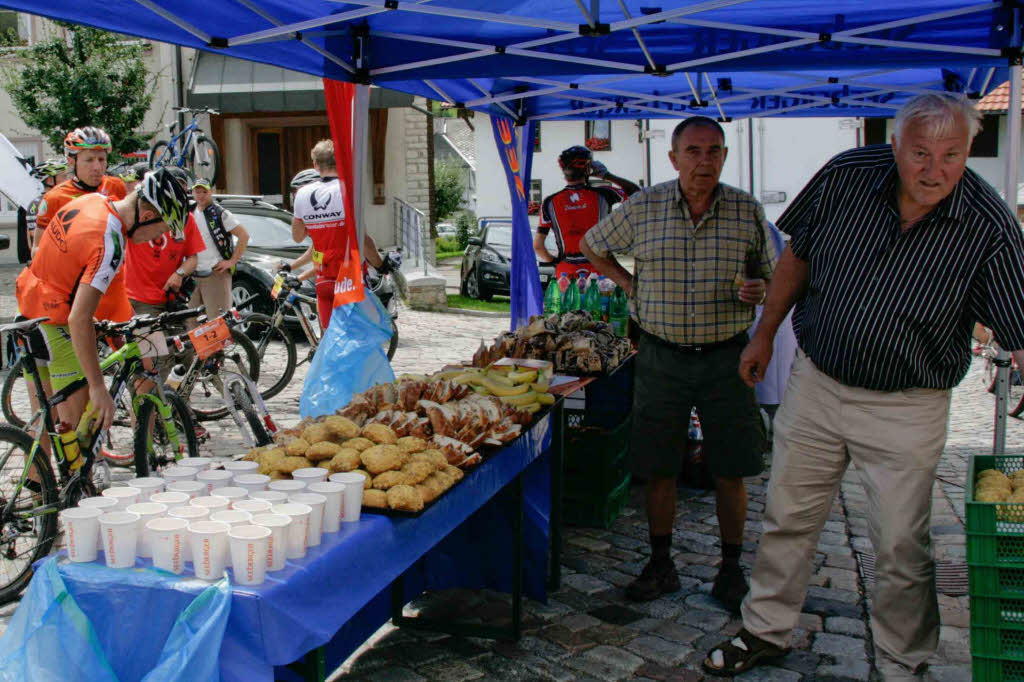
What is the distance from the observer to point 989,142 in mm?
28906

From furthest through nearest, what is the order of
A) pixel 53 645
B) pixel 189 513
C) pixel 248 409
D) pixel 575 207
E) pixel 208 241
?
pixel 208 241
pixel 575 207
pixel 248 409
pixel 189 513
pixel 53 645

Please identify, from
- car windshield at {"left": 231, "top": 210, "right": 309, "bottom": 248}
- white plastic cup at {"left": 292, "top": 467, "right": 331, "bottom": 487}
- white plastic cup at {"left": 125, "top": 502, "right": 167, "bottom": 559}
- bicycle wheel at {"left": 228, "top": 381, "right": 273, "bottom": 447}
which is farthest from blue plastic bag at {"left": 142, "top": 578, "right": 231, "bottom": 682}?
car windshield at {"left": 231, "top": 210, "right": 309, "bottom": 248}

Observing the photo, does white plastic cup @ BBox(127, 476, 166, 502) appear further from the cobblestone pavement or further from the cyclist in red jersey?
the cyclist in red jersey

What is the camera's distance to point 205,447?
7168 mm

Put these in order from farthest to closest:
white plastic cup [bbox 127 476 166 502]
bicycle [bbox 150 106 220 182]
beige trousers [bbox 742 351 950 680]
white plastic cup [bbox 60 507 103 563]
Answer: bicycle [bbox 150 106 220 182] → beige trousers [bbox 742 351 950 680] → white plastic cup [bbox 127 476 166 502] → white plastic cup [bbox 60 507 103 563]

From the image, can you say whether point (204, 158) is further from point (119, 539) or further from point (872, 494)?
point (119, 539)

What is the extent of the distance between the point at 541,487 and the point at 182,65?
59.4 ft

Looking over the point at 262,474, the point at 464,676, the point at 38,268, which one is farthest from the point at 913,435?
the point at 38,268

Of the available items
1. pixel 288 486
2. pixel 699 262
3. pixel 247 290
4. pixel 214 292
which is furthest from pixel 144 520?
pixel 247 290

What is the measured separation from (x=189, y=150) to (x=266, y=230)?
1500 millimetres

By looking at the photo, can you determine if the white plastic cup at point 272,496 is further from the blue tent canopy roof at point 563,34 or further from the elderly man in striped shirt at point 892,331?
the blue tent canopy roof at point 563,34

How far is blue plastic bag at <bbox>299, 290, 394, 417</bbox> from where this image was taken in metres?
5.96

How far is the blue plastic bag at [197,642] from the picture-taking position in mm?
2080

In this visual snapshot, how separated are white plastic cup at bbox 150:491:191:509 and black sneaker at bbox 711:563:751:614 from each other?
2.71 metres
